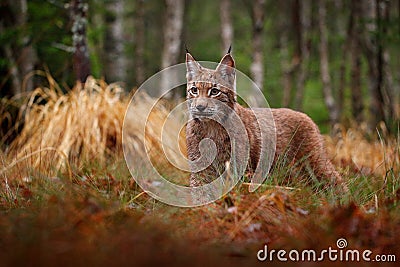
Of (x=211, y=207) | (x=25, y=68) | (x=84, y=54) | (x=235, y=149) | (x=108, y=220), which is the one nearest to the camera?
(x=108, y=220)

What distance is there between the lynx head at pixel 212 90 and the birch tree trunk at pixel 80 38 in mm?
2825

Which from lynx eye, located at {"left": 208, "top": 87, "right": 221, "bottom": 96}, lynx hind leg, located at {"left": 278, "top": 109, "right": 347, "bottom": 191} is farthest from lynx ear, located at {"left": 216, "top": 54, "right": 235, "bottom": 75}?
lynx hind leg, located at {"left": 278, "top": 109, "right": 347, "bottom": 191}

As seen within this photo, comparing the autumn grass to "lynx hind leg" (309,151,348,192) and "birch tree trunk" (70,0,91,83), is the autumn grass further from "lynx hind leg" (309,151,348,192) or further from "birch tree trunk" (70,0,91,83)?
"birch tree trunk" (70,0,91,83)

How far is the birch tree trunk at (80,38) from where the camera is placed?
7090 mm

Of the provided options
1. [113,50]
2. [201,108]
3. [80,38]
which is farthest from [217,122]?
[113,50]

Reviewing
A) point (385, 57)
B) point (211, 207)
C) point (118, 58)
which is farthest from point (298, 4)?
point (211, 207)

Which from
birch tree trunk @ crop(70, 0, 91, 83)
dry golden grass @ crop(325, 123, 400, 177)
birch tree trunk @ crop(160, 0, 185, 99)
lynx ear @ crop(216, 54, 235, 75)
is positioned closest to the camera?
lynx ear @ crop(216, 54, 235, 75)

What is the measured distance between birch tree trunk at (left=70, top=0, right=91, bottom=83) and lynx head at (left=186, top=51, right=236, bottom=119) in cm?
282

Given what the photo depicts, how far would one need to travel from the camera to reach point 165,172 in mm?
6035

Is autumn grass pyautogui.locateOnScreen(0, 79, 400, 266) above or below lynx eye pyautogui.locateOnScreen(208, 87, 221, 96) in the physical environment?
below

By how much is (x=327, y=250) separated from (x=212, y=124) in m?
1.86

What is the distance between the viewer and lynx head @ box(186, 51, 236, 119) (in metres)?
4.70

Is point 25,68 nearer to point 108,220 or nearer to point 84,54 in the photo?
point 84,54

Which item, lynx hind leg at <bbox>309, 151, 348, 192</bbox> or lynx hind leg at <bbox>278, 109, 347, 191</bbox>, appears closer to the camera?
lynx hind leg at <bbox>309, 151, 348, 192</bbox>
